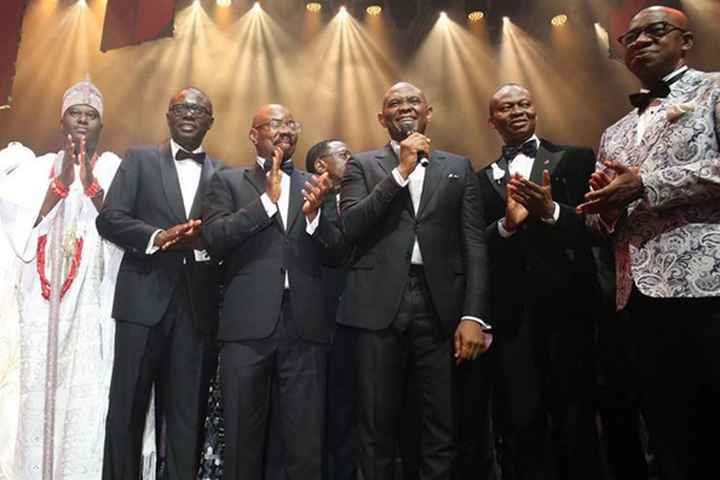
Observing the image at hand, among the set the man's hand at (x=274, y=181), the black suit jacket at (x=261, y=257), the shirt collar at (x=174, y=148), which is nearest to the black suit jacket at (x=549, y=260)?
the black suit jacket at (x=261, y=257)

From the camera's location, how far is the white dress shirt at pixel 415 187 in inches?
107

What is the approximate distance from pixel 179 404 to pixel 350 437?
100 centimetres

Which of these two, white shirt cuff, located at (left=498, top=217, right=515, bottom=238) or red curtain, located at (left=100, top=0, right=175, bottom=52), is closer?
white shirt cuff, located at (left=498, top=217, right=515, bottom=238)

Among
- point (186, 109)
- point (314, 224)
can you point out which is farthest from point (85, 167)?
point (314, 224)

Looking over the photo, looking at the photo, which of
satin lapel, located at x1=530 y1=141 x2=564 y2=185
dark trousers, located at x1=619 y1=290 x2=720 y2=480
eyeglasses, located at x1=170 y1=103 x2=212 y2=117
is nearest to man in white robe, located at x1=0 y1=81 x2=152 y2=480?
eyeglasses, located at x1=170 y1=103 x2=212 y2=117

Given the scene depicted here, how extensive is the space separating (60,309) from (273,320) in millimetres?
1526

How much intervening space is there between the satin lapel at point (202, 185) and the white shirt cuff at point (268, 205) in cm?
51

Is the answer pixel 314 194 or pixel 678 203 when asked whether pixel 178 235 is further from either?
pixel 678 203

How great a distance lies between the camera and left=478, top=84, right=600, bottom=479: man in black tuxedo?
9.29 ft

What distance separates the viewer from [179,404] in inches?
121

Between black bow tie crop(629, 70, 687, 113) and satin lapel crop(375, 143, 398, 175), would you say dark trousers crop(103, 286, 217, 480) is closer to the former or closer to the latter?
satin lapel crop(375, 143, 398, 175)

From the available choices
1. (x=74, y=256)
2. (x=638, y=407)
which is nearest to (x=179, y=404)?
(x=74, y=256)

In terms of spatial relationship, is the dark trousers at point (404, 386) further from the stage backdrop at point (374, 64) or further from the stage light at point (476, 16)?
the stage light at point (476, 16)

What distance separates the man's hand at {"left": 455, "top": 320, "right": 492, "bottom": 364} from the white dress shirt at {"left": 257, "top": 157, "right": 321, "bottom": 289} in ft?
2.91
